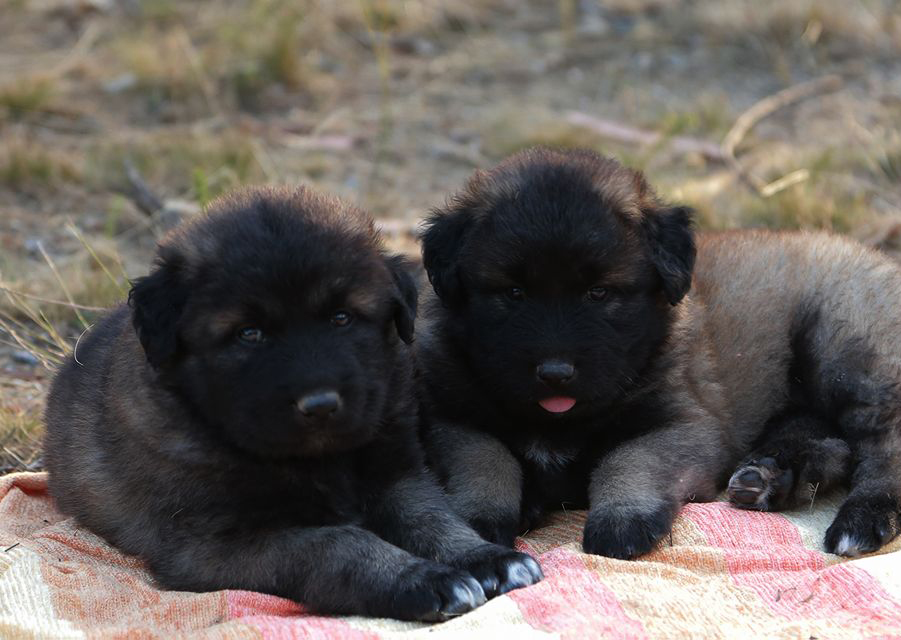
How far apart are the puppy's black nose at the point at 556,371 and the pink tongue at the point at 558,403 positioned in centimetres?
12

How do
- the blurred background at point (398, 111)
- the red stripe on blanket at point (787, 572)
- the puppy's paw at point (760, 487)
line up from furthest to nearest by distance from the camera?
the blurred background at point (398, 111) < the puppy's paw at point (760, 487) < the red stripe on blanket at point (787, 572)

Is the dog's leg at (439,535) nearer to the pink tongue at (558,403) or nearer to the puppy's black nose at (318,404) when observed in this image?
the pink tongue at (558,403)

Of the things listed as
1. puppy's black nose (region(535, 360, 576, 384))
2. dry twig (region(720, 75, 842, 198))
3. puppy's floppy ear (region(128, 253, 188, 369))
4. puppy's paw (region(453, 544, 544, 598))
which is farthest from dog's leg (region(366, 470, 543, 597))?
dry twig (region(720, 75, 842, 198))

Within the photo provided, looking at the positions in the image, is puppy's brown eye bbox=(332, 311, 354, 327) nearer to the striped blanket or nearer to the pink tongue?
the pink tongue

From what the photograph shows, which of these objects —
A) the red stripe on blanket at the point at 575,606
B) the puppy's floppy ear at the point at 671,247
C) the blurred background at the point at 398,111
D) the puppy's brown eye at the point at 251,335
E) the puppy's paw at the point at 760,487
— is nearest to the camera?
the red stripe on blanket at the point at 575,606

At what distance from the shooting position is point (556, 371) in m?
3.96

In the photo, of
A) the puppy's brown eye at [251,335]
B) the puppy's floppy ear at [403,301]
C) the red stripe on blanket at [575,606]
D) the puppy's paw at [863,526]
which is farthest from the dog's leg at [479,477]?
the puppy's paw at [863,526]

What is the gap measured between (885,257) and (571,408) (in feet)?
5.68

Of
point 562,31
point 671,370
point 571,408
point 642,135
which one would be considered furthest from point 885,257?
point 562,31

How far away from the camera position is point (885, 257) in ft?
16.8

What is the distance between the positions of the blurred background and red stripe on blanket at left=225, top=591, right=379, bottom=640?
7.05ft

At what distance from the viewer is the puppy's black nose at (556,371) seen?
3.96 m

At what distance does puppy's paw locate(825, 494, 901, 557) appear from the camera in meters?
4.02

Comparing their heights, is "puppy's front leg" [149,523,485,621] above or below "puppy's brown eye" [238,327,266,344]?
below
